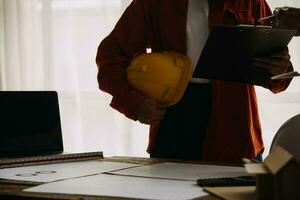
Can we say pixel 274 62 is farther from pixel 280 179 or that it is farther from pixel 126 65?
pixel 280 179

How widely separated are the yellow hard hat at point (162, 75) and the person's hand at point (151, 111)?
0.02m

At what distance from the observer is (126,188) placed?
3.02 feet

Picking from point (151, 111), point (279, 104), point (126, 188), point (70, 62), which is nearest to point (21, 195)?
point (126, 188)

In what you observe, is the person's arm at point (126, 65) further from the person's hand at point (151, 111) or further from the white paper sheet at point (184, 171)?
the white paper sheet at point (184, 171)

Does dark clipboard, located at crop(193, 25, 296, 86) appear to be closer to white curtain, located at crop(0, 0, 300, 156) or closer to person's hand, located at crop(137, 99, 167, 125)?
person's hand, located at crop(137, 99, 167, 125)

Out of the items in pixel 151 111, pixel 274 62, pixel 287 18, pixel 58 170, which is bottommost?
pixel 58 170

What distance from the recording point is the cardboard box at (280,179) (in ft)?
2.47

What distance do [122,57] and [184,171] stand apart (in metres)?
0.50

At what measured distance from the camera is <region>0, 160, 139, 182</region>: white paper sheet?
3.55ft

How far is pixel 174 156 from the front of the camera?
149cm

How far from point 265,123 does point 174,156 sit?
3.05ft

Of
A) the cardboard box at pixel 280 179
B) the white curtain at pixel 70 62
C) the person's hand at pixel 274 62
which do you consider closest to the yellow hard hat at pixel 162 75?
the person's hand at pixel 274 62

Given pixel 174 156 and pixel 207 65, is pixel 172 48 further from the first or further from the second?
pixel 174 156

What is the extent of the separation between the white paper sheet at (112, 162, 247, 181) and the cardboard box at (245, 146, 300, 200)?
0.26 m
